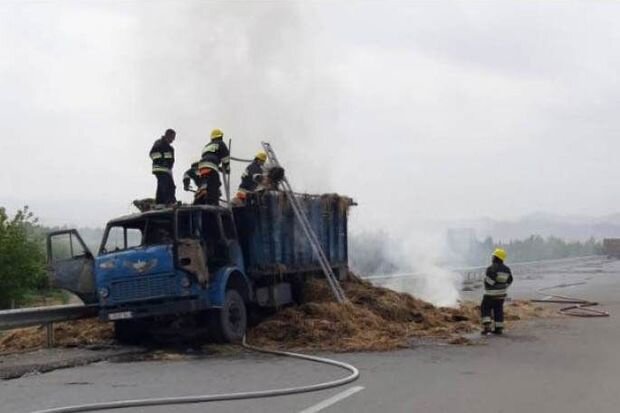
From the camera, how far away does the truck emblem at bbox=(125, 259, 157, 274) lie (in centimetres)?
1233

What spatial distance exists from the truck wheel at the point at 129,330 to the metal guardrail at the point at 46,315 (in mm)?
825

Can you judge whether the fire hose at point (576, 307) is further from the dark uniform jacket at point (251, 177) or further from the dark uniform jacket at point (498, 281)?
the dark uniform jacket at point (251, 177)

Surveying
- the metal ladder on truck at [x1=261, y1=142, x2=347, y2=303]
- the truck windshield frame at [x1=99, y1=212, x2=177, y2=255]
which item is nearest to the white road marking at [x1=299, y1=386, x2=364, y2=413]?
the truck windshield frame at [x1=99, y1=212, x2=177, y2=255]

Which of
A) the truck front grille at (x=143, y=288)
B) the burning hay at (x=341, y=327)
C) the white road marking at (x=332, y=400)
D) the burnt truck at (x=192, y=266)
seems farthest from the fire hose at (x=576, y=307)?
the white road marking at (x=332, y=400)


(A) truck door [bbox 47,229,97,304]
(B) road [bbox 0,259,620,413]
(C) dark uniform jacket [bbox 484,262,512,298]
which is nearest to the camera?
(B) road [bbox 0,259,620,413]

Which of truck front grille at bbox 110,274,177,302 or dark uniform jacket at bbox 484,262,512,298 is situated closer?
truck front grille at bbox 110,274,177,302

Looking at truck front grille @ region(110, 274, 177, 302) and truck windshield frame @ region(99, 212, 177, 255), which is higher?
truck windshield frame @ region(99, 212, 177, 255)

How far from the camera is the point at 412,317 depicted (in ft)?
51.1

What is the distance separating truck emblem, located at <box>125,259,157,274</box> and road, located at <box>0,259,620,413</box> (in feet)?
5.05

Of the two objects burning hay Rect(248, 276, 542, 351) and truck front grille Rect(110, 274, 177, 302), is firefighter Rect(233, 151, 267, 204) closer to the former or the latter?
burning hay Rect(248, 276, 542, 351)

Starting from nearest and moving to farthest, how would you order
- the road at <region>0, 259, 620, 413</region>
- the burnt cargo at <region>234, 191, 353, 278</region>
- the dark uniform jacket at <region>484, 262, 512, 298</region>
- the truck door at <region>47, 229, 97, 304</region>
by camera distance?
the road at <region>0, 259, 620, 413</region>, the truck door at <region>47, 229, 97, 304</region>, the burnt cargo at <region>234, 191, 353, 278</region>, the dark uniform jacket at <region>484, 262, 512, 298</region>

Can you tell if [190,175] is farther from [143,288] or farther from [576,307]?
[576,307]

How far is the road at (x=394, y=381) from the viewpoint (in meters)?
8.04

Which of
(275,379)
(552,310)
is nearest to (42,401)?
(275,379)
